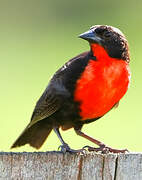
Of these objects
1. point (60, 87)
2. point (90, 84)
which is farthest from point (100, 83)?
point (60, 87)

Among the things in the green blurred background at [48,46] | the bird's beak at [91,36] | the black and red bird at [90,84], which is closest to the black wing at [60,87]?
the black and red bird at [90,84]

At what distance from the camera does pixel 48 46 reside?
50.5ft

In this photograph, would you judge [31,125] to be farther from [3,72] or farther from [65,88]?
[3,72]

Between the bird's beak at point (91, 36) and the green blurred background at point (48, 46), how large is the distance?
4.36m

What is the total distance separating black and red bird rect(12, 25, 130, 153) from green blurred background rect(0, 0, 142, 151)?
419 cm

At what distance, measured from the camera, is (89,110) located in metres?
6.84

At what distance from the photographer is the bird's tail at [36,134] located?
7219 mm

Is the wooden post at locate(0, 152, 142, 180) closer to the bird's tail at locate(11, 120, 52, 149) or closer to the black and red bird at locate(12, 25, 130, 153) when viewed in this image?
the black and red bird at locate(12, 25, 130, 153)

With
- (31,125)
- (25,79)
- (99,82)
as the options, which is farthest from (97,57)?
(25,79)

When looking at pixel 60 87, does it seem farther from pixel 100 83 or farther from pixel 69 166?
pixel 69 166

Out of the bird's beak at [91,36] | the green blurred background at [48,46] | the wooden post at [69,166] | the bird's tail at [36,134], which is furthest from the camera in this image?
the green blurred background at [48,46]

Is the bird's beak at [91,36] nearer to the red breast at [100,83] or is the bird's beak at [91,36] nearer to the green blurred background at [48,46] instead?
the red breast at [100,83]

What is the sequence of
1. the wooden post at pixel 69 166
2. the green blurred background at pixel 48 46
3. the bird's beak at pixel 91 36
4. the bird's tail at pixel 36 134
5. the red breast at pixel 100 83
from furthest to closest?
1. the green blurred background at pixel 48 46
2. the bird's tail at pixel 36 134
3. the bird's beak at pixel 91 36
4. the red breast at pixel 100 83
5. the wooden post at pixel 69 166

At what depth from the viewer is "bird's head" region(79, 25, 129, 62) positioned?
6906mm
